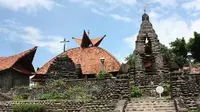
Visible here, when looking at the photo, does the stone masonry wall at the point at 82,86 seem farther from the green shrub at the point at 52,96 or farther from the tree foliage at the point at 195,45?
the tree foliage at the point at 195,45

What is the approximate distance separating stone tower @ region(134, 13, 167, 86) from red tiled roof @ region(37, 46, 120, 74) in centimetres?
528

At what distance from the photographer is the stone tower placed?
78.1 feet

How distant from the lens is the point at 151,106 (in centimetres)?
1581

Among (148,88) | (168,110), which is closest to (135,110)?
(168,110)

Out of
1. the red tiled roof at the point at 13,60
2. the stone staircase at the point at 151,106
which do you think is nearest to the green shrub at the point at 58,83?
the stone staircase at the point at 151,106

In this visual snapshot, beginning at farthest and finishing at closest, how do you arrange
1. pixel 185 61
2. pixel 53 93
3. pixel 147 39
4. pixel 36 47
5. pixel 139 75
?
pixel 185 61, pixel 36 47, pixel 147 39, pixel 139 75, pixel 53 93

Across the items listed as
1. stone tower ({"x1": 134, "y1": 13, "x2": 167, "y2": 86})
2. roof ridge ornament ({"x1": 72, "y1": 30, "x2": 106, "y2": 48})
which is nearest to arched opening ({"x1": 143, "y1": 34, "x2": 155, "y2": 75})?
stone tower ({"x1": 134, "y1": 13, "x2": 167, "y2": 86})

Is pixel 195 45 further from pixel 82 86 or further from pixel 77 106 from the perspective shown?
pixel 77 106

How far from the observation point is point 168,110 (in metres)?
15.0

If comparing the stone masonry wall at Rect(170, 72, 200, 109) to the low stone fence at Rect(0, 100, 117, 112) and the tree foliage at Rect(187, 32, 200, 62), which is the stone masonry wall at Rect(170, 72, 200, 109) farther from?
the tree foliage at Rect(187, 32, 200, 62)

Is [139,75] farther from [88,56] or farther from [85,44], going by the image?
[85,44]

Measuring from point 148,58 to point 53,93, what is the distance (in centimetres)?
805

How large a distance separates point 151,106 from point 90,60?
16928 millimetres

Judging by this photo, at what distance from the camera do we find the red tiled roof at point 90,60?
30934 millimetres
